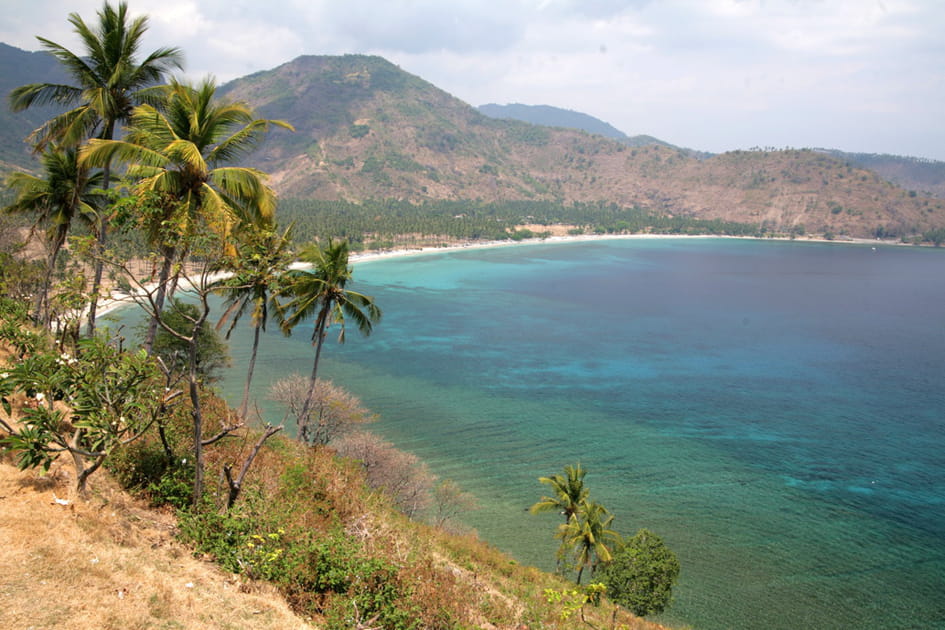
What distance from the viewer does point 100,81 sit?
1247cm

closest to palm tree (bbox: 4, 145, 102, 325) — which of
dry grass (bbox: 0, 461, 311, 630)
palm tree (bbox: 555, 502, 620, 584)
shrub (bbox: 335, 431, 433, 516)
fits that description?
dry grass (bbox: 0, 461, 311, 630)

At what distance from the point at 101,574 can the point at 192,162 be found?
22.1 ft

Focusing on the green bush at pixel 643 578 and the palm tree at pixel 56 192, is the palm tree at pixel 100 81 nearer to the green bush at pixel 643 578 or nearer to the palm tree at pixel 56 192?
the palm tree at pixel 56 192

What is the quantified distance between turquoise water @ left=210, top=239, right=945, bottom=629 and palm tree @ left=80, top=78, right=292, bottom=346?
20.4 meters

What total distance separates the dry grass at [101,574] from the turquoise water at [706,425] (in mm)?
18523

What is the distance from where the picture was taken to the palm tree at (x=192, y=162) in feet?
31.7

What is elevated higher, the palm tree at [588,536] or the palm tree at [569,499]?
the palm tree at [569,499]

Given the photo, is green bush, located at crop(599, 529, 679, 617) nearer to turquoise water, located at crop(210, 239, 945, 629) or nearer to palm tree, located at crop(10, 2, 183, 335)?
turquoise water, located at crop(210, 239, 945, 629)

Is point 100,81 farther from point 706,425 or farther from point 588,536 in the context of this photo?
point 706,425

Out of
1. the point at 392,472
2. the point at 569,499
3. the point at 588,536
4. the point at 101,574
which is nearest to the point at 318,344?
the point at 392,472

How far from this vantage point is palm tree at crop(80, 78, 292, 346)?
9.66 m

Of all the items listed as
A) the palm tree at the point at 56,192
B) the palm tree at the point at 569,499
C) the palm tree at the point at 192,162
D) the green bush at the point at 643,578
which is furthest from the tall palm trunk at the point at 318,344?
the green bush at the point at 643,578

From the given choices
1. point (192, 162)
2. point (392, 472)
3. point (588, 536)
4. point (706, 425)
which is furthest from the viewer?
point (706, 425)

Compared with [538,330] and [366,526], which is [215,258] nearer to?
[366,526]
